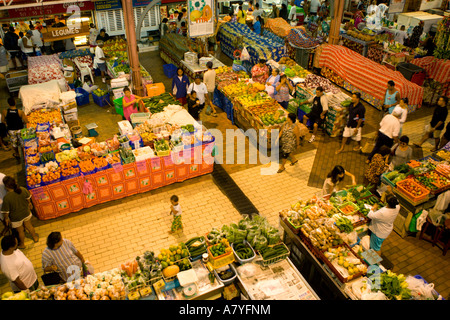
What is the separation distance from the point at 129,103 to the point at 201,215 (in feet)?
15.8

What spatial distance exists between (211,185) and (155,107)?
3.38 meters

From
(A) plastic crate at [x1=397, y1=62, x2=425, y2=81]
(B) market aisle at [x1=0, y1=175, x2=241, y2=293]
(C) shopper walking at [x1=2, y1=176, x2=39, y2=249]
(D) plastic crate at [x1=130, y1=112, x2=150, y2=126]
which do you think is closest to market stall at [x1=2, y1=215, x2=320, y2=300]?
(B) market aisle at [x1=0, y1=175, x2=241, y2=293]

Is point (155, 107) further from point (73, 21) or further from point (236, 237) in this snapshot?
point (73, 21)

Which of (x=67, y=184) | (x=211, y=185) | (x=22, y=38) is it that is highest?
(x=22, y=38)

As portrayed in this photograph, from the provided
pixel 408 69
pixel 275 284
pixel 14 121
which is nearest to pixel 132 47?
pixel 14 121

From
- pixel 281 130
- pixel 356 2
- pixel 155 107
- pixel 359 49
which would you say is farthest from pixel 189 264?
pixel 356 2

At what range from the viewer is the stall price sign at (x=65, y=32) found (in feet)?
52.1

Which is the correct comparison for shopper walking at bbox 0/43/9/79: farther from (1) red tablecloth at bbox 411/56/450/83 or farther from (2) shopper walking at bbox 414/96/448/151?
(1) red tablecloth at bbox 411/56/450/83

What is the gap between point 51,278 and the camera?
6.49 meters

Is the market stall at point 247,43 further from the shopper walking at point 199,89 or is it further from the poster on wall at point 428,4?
the poster on wall at point 428,4

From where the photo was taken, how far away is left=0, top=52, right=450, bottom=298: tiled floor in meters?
8.08

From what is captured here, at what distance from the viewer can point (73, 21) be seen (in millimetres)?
17391

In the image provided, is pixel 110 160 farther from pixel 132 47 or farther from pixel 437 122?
pixel 437 122

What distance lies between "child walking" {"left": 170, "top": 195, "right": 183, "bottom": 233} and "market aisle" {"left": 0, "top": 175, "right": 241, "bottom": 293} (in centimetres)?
20
